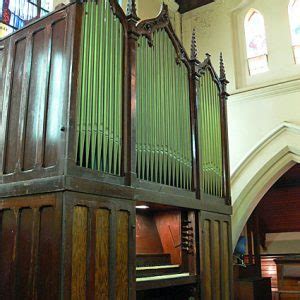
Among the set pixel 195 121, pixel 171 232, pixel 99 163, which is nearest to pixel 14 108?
pixel 99 163

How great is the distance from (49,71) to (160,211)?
8.25ft

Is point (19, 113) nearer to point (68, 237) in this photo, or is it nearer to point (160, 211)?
point (68, 237)

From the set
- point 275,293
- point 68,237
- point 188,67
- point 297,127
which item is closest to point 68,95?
point 68,237

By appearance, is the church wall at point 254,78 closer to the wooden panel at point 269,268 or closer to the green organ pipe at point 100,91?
the green organ pipe at point 100,91

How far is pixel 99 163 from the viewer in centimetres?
386

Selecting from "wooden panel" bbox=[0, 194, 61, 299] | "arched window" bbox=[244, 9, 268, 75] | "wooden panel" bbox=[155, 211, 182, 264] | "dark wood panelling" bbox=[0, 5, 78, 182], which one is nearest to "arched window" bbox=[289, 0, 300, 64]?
"arched window" bbox=[244, 9, 268, 75]

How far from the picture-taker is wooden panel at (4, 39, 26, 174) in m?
3.98

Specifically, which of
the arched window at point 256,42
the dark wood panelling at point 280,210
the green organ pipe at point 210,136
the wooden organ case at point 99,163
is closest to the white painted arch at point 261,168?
the arched window at point 256,42

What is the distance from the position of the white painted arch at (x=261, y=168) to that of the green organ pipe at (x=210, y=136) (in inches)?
77.0

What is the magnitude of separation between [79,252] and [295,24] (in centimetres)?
661

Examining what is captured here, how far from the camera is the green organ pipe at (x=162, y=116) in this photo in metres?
4.59

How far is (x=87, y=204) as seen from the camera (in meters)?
3.60

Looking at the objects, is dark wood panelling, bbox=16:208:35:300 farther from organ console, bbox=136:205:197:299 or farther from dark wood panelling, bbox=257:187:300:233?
dark wood panelling, bbox=257:187:300:233

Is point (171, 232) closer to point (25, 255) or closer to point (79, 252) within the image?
point (79, 252)
